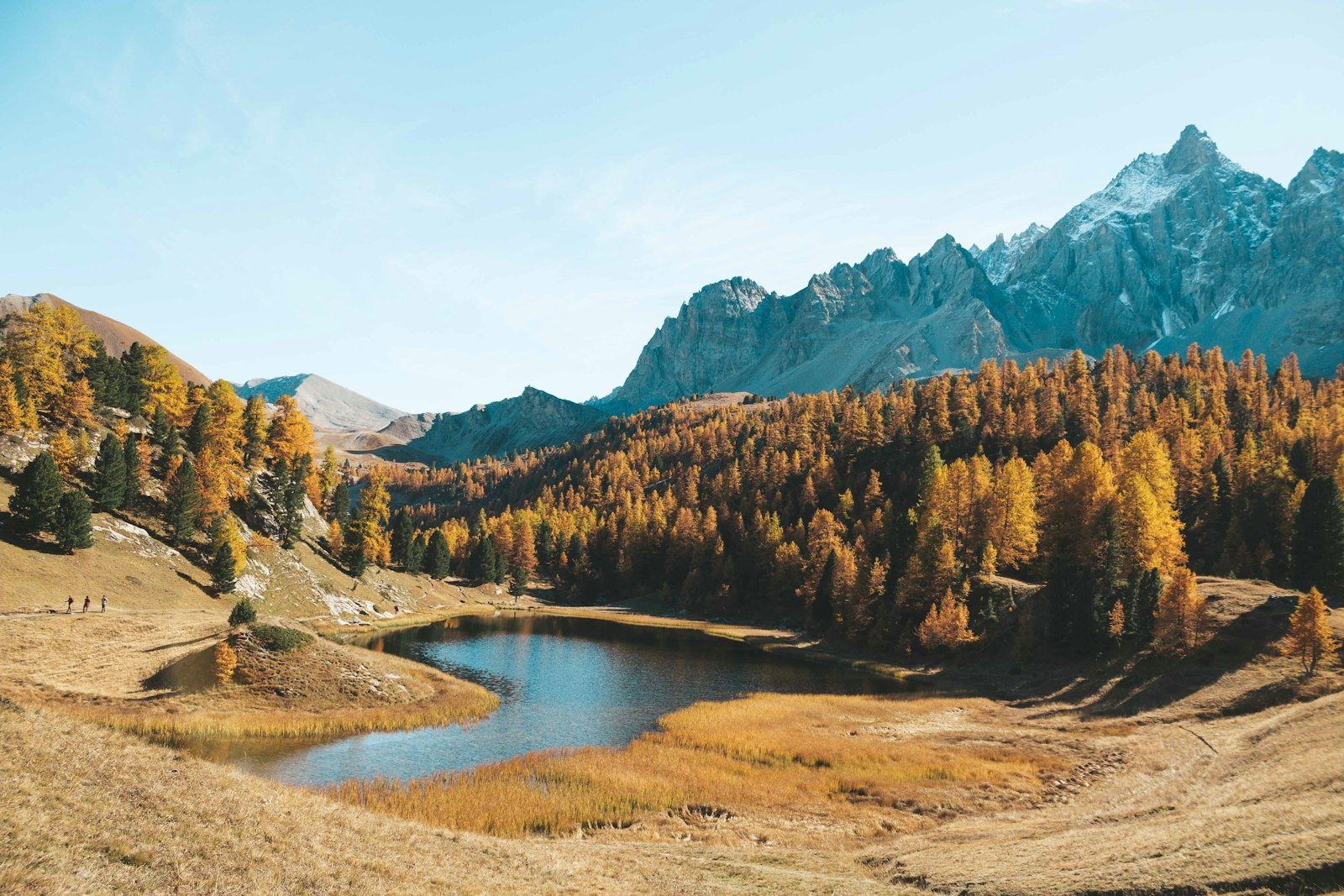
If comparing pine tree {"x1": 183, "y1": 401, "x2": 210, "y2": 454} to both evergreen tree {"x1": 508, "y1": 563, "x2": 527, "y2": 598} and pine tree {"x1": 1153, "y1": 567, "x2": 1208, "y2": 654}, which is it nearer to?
evergreen tree {"x1": 508, "y1": 563, "x2": 527, "y2": 598}

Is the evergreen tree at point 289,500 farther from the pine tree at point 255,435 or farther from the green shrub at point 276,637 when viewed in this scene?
the green shrub at point 276,637

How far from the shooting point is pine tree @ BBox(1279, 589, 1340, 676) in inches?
2078

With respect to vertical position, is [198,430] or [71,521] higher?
[198,430]

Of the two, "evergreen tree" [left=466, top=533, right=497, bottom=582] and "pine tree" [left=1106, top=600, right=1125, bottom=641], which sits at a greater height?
"pine tree" [left=1106, top=600, right=1125, bottom=641]

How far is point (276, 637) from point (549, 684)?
82.6ft

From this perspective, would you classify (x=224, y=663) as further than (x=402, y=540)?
No

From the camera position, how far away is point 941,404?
16712 centimetres

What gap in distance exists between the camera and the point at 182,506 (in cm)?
8544

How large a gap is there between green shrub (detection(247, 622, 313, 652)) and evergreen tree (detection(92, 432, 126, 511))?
42000mm

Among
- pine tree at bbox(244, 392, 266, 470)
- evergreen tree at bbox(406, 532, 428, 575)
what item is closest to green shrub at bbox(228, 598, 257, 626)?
pine tree at bbox(244, 392, 266, 470)

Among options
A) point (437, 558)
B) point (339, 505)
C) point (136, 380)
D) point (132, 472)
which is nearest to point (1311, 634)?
point (132, 472)

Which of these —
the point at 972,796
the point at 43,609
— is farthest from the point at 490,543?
the point at 972,796

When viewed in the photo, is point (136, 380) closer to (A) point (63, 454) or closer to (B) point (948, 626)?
(A) point (63, 454)

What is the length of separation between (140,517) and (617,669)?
6236cm
